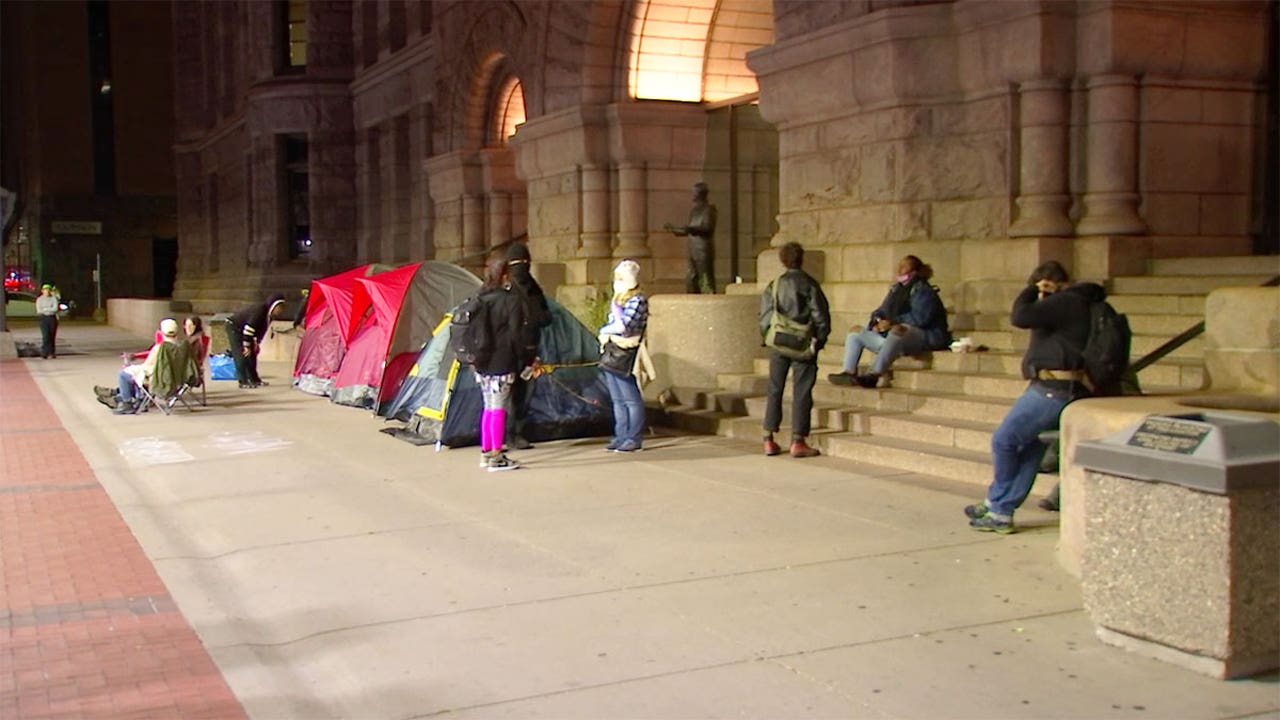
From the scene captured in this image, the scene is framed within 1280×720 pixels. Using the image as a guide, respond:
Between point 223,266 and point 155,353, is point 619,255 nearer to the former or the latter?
point 155,353

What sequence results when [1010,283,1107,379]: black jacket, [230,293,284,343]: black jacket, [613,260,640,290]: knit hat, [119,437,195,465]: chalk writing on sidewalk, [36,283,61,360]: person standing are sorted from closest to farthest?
[1010,283,1107,379]: black jacket, [613,260,640,290]: knit hat, [119,437,195,465]: chalk writing on sidewalk, [230,293,284,343]: black jacket, [36,283,61,360]: person standing

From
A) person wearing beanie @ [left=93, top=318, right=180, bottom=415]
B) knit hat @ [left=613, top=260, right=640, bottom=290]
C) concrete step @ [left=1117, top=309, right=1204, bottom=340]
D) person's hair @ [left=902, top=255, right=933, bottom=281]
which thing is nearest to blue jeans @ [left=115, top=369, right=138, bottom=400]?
person wearing beanie @ [left=93, top=318, right=180, bottom=415]

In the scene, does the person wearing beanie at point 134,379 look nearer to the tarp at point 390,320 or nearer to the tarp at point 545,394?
the tarp at point 390,320

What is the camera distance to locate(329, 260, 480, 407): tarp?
558 inches

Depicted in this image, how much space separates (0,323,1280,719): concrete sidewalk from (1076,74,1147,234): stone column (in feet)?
12.0

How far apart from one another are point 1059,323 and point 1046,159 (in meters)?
5.08

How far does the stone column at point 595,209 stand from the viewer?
1823 cm

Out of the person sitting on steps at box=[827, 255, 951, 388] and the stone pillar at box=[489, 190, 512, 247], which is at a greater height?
the stone pillar at box=[489, 190, 512, 247]

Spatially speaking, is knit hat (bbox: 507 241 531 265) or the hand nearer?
the hand

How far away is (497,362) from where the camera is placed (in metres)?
10.2

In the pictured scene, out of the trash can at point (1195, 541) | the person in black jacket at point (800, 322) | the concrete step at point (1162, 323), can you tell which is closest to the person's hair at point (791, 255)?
the person in black jacket at point (800, 322)

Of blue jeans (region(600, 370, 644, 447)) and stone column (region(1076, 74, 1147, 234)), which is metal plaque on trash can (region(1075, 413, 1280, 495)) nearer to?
blue jeans (region(600, 370, 644, 447))

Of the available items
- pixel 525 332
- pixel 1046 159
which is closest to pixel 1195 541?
pixel 525 332

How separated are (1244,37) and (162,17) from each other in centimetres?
A: 6109
